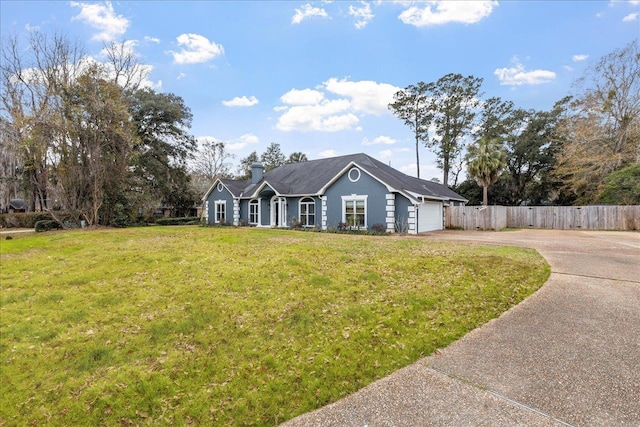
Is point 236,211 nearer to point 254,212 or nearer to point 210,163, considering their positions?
point 254,212

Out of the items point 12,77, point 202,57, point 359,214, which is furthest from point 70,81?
point 359,214

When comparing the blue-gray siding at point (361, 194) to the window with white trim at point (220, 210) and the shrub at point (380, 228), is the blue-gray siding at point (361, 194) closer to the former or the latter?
the shrub at point (380, 228)

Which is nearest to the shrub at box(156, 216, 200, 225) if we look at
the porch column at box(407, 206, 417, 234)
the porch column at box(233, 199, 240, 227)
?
the porch column at box(233, 199, 240, 227)

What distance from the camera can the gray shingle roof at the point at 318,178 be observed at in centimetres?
2184

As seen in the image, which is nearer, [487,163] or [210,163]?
[487,163]

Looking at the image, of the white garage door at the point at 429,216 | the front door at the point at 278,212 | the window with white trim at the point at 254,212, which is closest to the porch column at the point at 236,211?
the window with white trim at the point at 254,212

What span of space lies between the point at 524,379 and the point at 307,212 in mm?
19428

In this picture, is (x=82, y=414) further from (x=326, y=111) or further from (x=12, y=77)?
(x=12, y=77)

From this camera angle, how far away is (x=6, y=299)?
6.16m

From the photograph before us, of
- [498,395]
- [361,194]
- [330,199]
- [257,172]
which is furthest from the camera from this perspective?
[257,172]

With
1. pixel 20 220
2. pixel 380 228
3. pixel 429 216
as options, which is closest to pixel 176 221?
pixel 20 220

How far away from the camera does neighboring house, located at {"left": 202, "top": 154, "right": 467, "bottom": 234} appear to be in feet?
61.3

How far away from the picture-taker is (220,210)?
28.2m

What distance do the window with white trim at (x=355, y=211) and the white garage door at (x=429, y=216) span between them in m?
3.45
